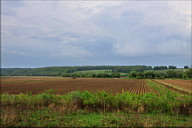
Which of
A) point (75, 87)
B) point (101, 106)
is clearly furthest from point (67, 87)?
point (101, 106)

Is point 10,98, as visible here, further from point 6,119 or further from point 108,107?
point 108,107

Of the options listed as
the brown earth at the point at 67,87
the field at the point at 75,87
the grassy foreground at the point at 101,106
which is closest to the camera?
the grassy foreground at the point at 101,106

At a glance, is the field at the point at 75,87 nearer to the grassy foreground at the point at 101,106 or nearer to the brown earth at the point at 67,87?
the brown earth at the point at 67,87

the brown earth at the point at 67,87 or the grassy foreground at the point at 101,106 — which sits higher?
the grassy foreground at the point at 101,106

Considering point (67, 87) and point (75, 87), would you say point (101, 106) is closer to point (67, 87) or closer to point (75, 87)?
point (67, 87)

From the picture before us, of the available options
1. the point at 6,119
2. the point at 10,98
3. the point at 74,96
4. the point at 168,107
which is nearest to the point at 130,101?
the point at 168,107

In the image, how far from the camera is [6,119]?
37.7 ft

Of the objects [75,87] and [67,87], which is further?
[75,87]

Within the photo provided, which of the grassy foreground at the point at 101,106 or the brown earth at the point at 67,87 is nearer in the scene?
the grassy foreground at the point at 101,106

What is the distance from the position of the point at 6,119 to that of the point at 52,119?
314 cm

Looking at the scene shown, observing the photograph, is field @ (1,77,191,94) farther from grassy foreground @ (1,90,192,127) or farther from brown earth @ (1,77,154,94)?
grassy foreground @ (1,90,192,127)

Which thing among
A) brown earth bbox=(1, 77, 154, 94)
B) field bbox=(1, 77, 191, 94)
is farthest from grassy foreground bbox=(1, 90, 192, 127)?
brown earth bbox=(1, 77, 154, 94)

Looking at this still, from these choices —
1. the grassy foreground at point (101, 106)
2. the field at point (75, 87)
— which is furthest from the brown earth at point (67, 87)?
the grassy foreground at point (101, 106)

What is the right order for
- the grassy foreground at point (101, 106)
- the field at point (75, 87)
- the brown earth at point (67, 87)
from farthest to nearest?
the brown earth at point (67, 87) → the field at point (75, 87) → the grassy foreground at point (101, 106)
